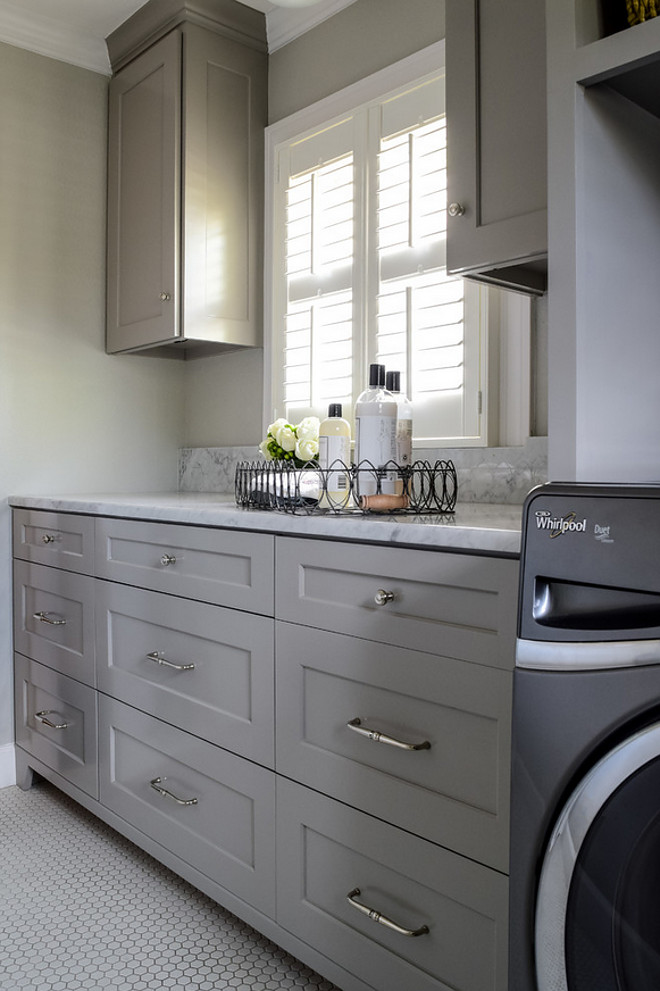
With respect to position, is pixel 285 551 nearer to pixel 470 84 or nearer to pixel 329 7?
pixel 470 84

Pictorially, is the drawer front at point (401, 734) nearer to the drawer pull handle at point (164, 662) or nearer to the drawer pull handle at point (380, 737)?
the drawer pull handle at point (380, 737)

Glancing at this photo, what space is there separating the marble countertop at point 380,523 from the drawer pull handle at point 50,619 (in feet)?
1.57

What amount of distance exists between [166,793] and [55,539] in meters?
0.89

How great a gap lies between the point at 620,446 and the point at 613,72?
549 millimetres

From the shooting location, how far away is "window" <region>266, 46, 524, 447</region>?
7.13 ft

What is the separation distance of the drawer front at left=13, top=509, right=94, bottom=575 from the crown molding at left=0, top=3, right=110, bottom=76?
1581 millimetres

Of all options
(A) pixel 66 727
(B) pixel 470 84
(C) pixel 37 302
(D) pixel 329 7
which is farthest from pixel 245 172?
(A) pixel 66 727

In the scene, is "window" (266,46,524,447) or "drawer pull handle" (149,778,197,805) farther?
"window" (266,46,524,447)

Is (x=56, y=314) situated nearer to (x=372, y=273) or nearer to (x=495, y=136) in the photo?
(x=372, y=273)

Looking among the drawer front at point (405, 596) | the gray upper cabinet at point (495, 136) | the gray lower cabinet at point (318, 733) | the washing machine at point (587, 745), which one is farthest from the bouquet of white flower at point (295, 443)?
the washing machine at point (587, 745)

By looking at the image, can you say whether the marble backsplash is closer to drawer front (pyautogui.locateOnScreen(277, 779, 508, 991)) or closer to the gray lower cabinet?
the gray lower cabinet

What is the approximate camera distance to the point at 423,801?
1319mm

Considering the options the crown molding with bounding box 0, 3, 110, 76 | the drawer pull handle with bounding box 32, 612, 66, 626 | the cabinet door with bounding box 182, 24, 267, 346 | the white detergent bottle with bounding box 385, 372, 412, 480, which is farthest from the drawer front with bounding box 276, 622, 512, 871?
the crown molding with bounding box 0, 3, 110, 76

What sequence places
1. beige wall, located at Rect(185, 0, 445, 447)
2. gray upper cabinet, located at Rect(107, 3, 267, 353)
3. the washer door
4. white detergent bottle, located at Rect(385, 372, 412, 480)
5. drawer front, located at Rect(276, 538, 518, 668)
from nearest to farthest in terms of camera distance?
the washer door < drawer front, located at Rect(276, 538, 518, 668) < white detergent bottle, located at Rect(385, 372, 412, 480) < beige wall, located at Rect(185, 0, 445, 447) < gray upper cabinet, located at Rect(107, 3, 267, 353)
